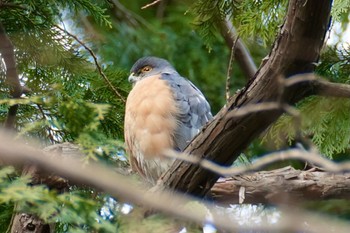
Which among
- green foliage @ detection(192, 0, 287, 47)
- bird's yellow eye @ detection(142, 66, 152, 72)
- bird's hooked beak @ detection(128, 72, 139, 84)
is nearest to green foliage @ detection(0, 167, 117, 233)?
green foliage @ detection(192, 0, 287, 47)

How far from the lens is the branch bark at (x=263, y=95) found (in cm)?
289

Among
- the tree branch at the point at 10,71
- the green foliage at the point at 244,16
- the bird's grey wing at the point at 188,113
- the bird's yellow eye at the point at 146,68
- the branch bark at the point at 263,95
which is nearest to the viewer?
the branch bark at the point at 263,95

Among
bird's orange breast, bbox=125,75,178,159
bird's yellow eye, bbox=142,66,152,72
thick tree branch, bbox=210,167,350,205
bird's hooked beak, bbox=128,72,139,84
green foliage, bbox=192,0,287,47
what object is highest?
green foliage, bbox=192,0,287,47

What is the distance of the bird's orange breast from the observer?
4375mm

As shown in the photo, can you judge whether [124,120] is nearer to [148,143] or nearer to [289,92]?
[148,143]

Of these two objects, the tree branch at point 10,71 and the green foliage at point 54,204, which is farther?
the tree branch at point 10,71

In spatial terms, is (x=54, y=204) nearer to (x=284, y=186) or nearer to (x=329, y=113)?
(x=284, y=186)

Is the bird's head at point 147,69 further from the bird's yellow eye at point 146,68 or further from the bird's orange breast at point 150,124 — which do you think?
the bird's orange breast at point 150,124

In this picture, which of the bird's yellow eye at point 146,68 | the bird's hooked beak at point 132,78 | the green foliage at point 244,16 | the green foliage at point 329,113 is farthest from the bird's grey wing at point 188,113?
the bird's yellow eye at point 146,68

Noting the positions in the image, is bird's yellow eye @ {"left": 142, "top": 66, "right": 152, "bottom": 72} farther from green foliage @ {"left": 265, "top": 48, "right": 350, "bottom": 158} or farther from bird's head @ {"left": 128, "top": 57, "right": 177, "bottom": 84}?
green foliage @ {"left": 265, "top": 48, "right": 350, "bottom": 158}

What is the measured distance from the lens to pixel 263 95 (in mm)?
3027

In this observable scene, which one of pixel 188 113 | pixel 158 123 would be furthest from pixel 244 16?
pixel 158 123

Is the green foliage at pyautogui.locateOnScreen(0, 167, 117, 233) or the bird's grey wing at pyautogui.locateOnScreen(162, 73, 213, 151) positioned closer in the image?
the green foliage at pyautogui.locateOnScreen(0, 167, 117, 233)

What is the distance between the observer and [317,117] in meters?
4.24
